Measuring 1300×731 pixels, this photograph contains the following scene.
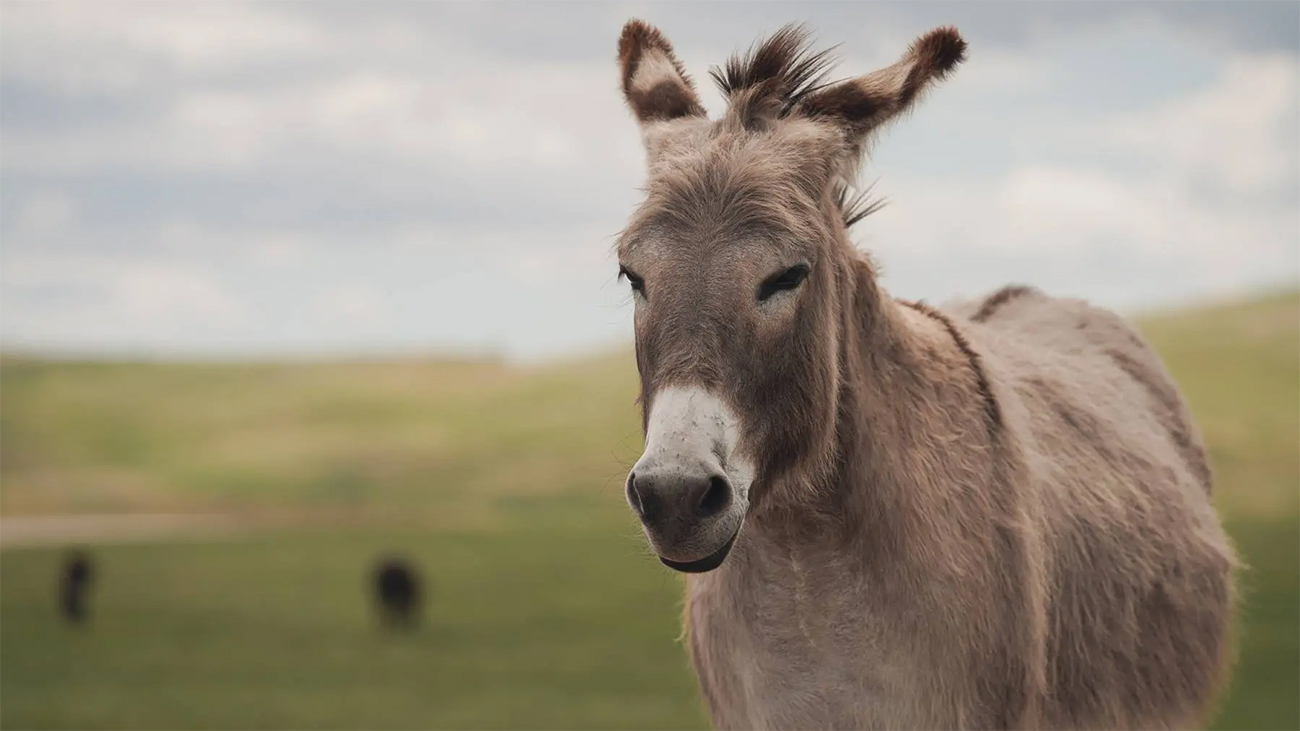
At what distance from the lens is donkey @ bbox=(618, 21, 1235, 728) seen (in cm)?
403

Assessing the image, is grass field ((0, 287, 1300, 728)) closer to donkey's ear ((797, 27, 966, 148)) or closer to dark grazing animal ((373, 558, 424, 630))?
dark grazing animal ((373, 558, 424, 630))

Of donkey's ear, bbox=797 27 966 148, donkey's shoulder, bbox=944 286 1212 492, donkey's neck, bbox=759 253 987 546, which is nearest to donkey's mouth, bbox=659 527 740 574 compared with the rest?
donkey's neck, bbox=759 253 987 546

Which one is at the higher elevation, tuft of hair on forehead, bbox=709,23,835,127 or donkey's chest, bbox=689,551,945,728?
tuft of hair on forehead, bbox=709,23,835,127

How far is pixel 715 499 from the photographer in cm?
385

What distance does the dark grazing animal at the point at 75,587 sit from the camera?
3120 centimetres

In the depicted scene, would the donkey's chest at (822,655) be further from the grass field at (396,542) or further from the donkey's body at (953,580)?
the grass field at (396,542)

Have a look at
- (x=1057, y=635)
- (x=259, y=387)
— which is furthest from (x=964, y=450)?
(x=259, y=387)

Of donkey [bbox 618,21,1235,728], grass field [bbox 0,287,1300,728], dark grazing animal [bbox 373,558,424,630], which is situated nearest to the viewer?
donkey [bbox 618,21,1235,728]

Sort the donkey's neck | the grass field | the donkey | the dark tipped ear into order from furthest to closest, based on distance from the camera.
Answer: the grass field → the dark tipped ear → the donkey's neck → the donkey

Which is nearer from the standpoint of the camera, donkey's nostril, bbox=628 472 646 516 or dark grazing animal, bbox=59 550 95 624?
donkey's nostril, bbox=628 472 646 516

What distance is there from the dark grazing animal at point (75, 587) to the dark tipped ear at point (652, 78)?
96.2 feet

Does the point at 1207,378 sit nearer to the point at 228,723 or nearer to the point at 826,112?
the point at 228,723

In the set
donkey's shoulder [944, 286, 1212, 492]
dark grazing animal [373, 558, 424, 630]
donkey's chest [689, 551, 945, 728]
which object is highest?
donkey's shoulder [944, 286, 1212, 492]

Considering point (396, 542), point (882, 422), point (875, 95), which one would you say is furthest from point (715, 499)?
point (396, 542)
